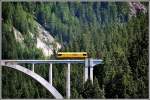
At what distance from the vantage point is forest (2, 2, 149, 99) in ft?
21.7

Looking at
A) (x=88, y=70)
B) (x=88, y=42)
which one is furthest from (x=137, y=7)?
(x=88, y=70)

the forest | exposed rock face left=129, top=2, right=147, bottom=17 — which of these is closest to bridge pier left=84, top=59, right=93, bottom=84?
the forest

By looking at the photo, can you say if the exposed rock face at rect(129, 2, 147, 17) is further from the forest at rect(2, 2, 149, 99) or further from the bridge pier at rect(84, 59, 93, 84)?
the bridge pier at rect(84, 59, 93, 84)

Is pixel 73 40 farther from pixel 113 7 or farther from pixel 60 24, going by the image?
pixel 113 7

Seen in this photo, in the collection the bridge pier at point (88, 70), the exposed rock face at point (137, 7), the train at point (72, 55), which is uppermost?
the exposed rock face at point (137, 7)

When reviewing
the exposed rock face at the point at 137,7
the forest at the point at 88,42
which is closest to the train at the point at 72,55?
the forest at the point at 88,42

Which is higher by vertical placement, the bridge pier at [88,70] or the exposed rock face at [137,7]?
the exposed rock face at [137,7]

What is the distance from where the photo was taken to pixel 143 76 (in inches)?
259

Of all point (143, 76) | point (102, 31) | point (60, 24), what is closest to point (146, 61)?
point (143, 76)

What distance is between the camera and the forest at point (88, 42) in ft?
21.7

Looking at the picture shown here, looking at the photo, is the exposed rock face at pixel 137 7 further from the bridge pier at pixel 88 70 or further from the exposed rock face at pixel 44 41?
the exposed rock face at pixel 44 41

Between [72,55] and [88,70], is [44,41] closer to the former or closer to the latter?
[72,55]

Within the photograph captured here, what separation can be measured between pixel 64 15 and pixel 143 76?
1330mm

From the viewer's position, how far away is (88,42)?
6.71 metres
